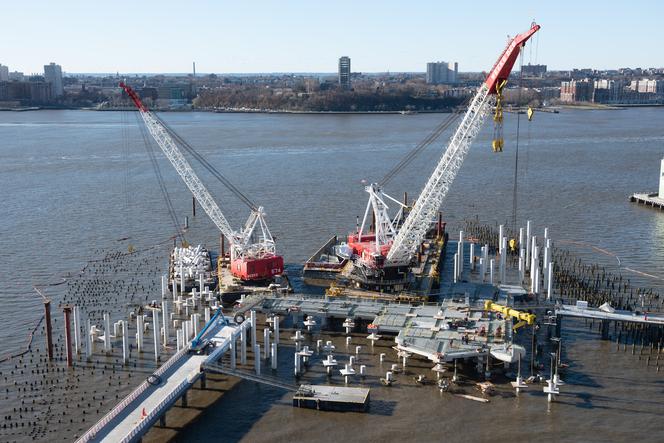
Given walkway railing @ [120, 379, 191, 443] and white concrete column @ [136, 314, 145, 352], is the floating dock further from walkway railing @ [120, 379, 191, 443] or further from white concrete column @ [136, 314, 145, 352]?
white concrete column @ [136, 314, 145, 352]

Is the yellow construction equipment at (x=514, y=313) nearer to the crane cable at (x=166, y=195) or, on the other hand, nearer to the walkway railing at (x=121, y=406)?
the walkway railing at (x=121, y=406)

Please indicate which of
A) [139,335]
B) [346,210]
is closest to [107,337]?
[139,335]

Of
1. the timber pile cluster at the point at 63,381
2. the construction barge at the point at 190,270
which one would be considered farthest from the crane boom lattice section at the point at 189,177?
the timber pile cluster at the point at 63,381

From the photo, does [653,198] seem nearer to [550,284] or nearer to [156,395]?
[550,284]

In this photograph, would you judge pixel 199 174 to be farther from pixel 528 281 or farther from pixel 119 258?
pixel 528 281

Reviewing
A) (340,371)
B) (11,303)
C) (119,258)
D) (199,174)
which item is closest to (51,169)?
(199,174)

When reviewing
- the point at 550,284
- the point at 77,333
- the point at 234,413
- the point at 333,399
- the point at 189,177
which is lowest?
the point at 234,413
